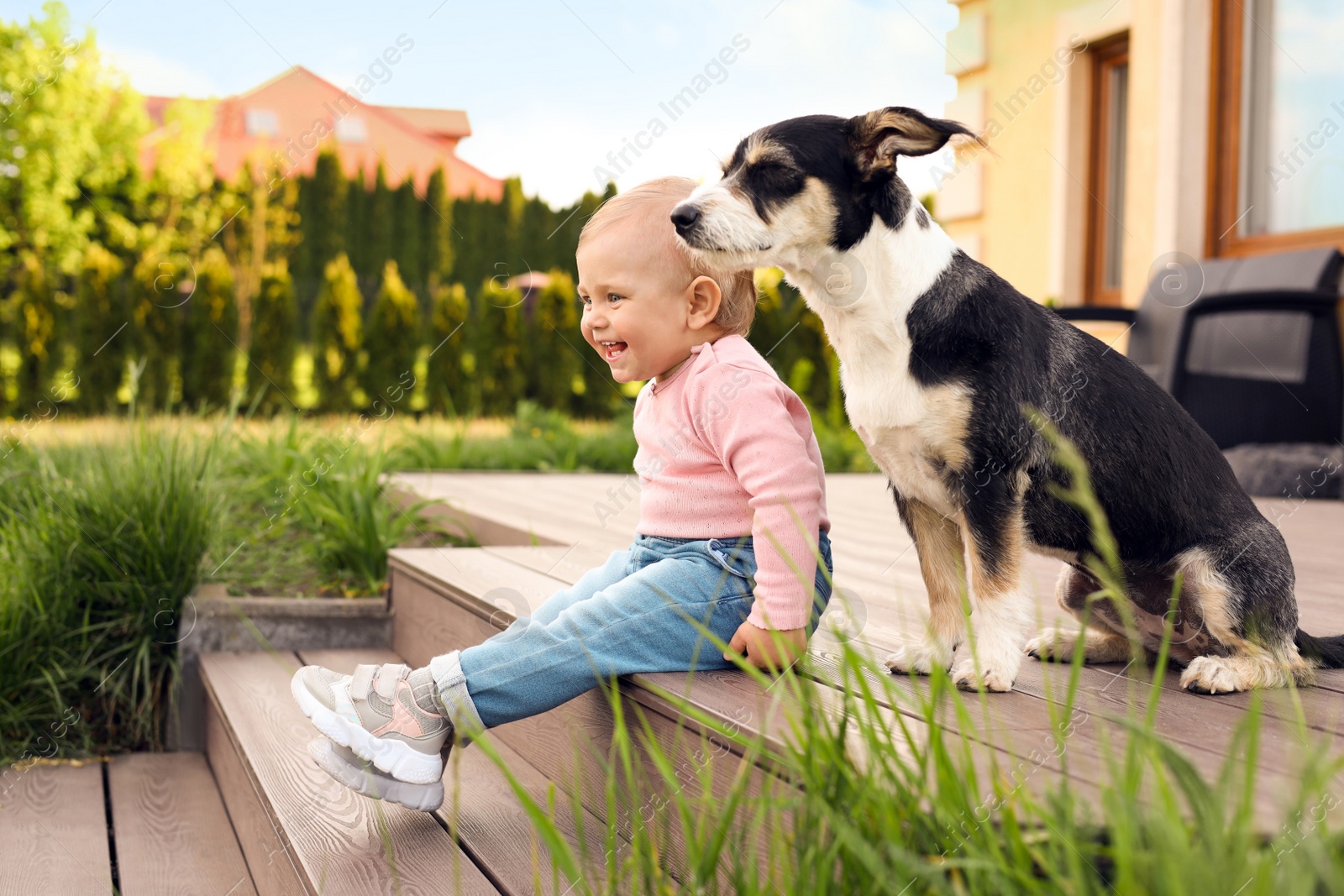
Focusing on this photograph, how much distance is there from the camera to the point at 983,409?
1.72 metres

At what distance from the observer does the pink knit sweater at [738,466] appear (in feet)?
6.04

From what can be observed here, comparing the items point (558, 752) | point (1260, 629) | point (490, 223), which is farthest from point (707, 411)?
point (490, 223)

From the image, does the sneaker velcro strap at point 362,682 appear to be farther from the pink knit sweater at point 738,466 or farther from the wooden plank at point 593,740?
the pink knit sweater at point 738,466

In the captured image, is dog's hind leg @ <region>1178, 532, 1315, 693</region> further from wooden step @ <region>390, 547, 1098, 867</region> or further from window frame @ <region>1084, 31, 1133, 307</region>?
window frame @ <region>1084, 31, 1133, 307</region>

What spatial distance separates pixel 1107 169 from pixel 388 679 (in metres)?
6.79

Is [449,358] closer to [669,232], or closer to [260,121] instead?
[669,232]

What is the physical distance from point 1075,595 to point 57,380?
40.2ft

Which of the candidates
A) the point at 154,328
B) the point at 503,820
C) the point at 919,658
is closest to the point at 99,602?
the point at 503,820

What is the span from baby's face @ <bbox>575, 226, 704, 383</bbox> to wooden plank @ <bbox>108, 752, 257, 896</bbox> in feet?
4.93

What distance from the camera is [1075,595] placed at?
2086mm

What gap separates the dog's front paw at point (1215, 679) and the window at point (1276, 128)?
4842 millimetres

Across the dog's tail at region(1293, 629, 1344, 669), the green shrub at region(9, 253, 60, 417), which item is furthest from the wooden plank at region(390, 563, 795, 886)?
the green shrub at region(9, 253, 60, 417)

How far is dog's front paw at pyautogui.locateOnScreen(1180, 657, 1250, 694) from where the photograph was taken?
68.2 inches

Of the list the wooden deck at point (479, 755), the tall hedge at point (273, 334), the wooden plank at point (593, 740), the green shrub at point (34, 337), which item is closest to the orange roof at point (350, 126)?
the tall hedge at point (273, 334)
